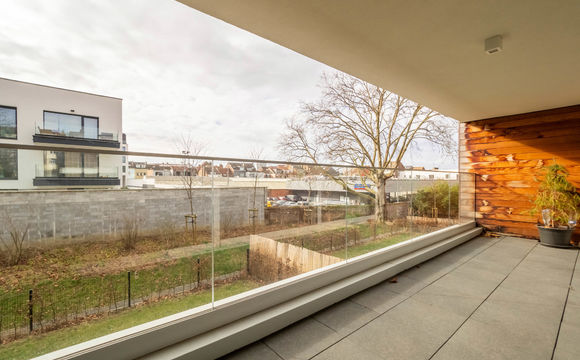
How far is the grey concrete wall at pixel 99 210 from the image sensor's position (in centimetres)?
117

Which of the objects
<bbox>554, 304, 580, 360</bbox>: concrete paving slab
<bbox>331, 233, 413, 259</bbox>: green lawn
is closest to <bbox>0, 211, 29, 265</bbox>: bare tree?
<bbox>331, 233, 413, 259</bbox>: green lawn

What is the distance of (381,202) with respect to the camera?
3.47 metres

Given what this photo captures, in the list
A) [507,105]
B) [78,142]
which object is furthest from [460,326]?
[78,142]

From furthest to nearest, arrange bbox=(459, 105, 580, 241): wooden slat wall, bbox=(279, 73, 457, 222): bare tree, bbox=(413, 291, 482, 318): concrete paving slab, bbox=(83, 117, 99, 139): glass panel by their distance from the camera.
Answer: bbox=(83, 117, 99, 139): glass panel < bbox=(279, 73, 457, 222): bare tree < bbox=(459, 105, 580, 241): wooden slat wall < bbox=(413, 291, 482, 318): concrete paving slab

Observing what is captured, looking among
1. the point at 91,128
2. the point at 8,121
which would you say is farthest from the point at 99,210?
the point at 8,121

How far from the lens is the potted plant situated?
4.25m

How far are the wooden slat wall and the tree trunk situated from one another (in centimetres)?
289

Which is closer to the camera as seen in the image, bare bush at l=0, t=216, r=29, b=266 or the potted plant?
bare bush at l=0, t=216, r=29, b=266

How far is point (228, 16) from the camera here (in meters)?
1.98

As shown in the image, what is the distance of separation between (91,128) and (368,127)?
38.0 feet

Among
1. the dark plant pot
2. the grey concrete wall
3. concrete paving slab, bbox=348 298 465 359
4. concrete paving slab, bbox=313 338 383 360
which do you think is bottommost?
concrete paving slab, bbox=348 298 465 359

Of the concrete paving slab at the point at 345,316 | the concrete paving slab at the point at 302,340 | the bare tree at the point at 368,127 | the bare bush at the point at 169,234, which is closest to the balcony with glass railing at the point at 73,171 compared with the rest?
the bare bush at the point at 169,234

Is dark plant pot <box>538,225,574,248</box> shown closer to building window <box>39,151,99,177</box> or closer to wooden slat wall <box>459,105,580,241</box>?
wooden slat wall <box>459,105,580,241</box>

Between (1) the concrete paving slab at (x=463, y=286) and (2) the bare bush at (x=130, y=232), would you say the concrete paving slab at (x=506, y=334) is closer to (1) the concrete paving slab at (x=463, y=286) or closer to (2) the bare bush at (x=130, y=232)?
(1) the concrete paving slab at (x=463, y=286)
